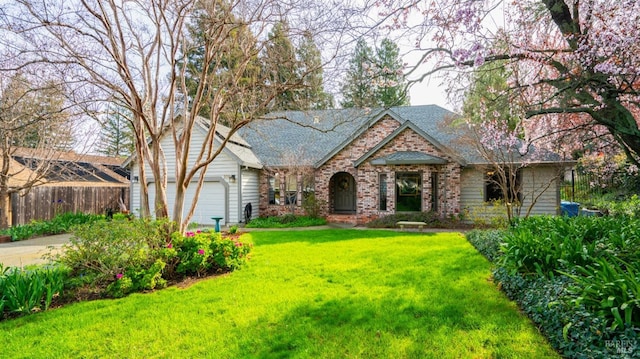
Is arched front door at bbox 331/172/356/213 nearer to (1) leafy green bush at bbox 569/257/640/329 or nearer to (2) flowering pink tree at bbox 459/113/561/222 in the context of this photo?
(2) flowering pink tree at bbox 459/113/561/222

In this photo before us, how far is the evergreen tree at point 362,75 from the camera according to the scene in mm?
6162

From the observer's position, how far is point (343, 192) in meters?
17.8

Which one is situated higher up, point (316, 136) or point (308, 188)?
point (316, 136)

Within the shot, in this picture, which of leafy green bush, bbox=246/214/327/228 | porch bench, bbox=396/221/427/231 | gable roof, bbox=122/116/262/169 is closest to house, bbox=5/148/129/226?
gable roof, bbox=122/116/262/169

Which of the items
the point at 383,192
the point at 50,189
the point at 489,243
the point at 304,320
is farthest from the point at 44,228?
→ the point at 489,243

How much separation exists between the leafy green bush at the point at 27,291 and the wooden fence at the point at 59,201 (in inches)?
435

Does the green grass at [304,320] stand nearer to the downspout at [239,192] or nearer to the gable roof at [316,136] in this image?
the downspout at [239,192]

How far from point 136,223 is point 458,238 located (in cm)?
920

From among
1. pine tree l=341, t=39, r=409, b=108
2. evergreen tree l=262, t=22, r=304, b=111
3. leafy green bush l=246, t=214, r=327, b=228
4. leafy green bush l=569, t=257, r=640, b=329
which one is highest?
evergreen tree l=262, t=22, r=304, b=111

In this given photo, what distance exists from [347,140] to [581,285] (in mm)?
12004

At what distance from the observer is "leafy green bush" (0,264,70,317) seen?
488cm

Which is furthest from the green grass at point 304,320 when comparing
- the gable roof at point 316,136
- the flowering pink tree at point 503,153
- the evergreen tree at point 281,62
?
the gable roof at point 316,136

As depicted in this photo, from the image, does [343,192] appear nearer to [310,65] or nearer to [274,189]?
[274,189]

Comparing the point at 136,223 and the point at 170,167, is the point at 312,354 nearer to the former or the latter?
the point at 136,223
